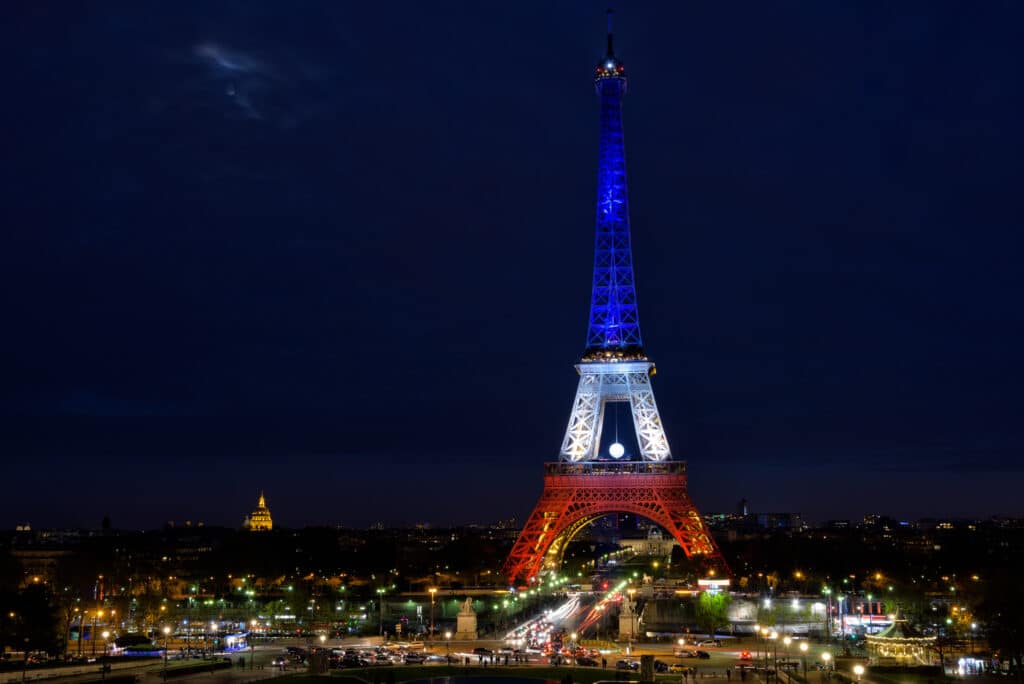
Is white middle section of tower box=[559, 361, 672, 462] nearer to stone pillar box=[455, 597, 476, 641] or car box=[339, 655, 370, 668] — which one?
stone pillar box=[455, 597, 476, 641]

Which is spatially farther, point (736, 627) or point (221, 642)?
point (736, 627)

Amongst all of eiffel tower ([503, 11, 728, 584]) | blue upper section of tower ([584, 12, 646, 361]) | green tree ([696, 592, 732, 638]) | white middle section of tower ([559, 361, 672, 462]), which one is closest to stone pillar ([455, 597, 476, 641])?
green tree ([696, 592, 732, 638])

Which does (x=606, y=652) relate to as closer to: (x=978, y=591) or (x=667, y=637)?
(x=667, y=637)

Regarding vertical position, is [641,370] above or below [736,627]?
above

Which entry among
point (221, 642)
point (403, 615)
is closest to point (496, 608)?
point (403, 615)

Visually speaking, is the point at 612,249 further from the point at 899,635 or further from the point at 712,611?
the point at 899,635

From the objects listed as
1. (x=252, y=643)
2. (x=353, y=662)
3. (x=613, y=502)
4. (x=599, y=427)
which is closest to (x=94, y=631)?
(x=252, y=643)
